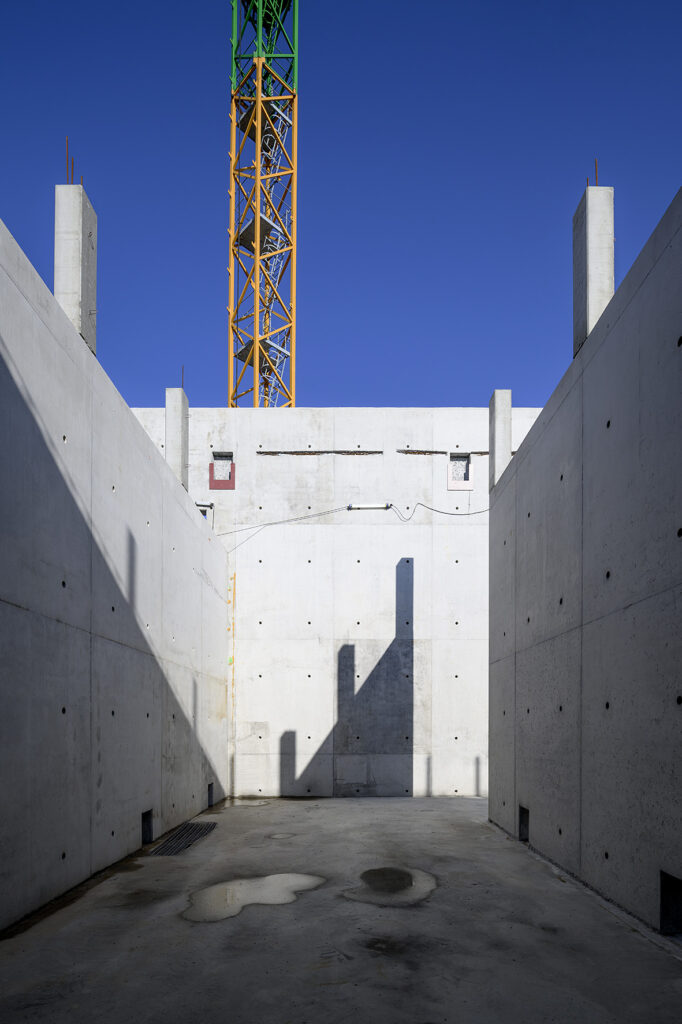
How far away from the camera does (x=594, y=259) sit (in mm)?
7375

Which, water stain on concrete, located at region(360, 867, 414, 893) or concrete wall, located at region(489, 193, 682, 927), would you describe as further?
water stain on concrete, located at region(360, 867, 414, 893)

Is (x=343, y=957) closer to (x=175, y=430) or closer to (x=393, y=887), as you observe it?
(x=393, y=887)

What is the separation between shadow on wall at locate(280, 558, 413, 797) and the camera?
14.3m

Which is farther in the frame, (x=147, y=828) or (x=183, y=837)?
(x=183, y=837)

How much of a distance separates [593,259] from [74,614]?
5.94 meters

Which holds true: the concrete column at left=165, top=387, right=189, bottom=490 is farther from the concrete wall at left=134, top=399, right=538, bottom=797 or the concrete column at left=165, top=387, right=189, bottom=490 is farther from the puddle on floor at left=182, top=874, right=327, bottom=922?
the puddle on floor at left=182, top=874, right=327, bottom=922

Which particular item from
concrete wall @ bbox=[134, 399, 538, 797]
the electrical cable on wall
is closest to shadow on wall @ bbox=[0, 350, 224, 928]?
concrete wall @ bbox=[134, 399, 538, 797]

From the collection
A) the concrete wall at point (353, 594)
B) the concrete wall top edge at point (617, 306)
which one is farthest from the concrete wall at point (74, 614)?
the concrete wall top edge at point (617, 306)

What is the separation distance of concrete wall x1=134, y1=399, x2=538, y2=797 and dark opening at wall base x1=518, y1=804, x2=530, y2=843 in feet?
17.2

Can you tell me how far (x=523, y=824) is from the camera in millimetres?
9141

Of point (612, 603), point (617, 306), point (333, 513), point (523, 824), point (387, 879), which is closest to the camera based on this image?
point (612, 603)

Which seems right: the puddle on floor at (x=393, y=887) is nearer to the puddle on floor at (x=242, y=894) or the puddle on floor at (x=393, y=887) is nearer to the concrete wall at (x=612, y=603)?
the puddle on floor at (x=242, y=894)

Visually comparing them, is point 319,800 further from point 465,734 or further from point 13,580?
point 13,580

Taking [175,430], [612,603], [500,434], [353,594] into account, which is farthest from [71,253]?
[353,594]
